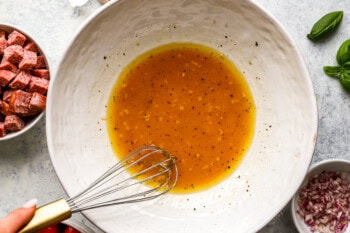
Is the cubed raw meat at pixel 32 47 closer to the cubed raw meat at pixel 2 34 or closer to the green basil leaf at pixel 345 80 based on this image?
the cubed raw meat at pixel 2 34

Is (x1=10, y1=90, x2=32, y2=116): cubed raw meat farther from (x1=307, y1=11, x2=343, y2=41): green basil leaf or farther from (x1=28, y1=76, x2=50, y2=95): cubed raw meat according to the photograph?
(x1=307, y1=11, x2=343, y2=41): green basil leaf

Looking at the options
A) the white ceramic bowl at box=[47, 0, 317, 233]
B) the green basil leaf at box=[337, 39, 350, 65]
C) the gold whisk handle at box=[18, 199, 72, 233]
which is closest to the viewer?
the gold whisk handle at box=[18, 199, 72, 233]

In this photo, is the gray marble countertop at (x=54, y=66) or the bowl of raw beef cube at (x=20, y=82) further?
the gray marble countertop at (x=54, y=66)

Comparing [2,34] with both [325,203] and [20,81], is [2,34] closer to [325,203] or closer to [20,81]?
[20,81]

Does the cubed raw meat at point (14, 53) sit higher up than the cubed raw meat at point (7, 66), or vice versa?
the cubed raw meat at point (14, 53)

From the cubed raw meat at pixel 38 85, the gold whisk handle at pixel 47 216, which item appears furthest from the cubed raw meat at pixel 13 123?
the gold whisk handle at pixel 47 216

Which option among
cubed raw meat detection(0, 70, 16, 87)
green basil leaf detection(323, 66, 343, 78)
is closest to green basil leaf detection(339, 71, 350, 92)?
green basil leaf detection(323, 66, 343, 78)
